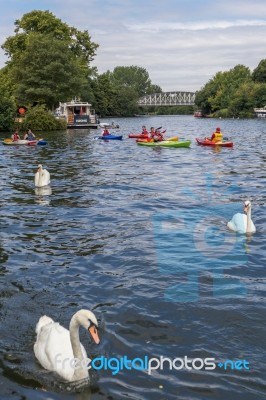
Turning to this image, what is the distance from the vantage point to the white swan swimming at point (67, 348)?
5.82m

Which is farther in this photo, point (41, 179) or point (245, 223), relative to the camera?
point (41, 179)

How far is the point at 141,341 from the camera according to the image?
6.99m

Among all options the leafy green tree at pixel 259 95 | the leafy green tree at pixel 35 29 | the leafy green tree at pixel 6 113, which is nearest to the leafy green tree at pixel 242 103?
the leafy green tree at pixel 259 95

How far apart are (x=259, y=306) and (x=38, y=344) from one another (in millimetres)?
3421

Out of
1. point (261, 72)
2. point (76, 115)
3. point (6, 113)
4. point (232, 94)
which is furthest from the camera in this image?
point (261, 72)

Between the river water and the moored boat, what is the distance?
4213 centimetres

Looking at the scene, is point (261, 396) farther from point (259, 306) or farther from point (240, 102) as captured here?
point (240, 102)

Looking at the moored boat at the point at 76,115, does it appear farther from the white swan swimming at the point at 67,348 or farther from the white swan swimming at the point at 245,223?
the white swan swimming at the point at 67,348

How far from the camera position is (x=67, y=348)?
613cm

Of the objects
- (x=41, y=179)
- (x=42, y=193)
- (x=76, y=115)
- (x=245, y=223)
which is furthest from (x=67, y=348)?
(x=76, y=115)

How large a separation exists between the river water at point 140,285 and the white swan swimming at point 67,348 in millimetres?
137

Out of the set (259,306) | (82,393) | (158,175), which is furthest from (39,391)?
(158,175)

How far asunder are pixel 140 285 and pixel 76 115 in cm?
5289

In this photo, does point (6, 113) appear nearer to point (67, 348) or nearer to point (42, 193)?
point (42, 193)
